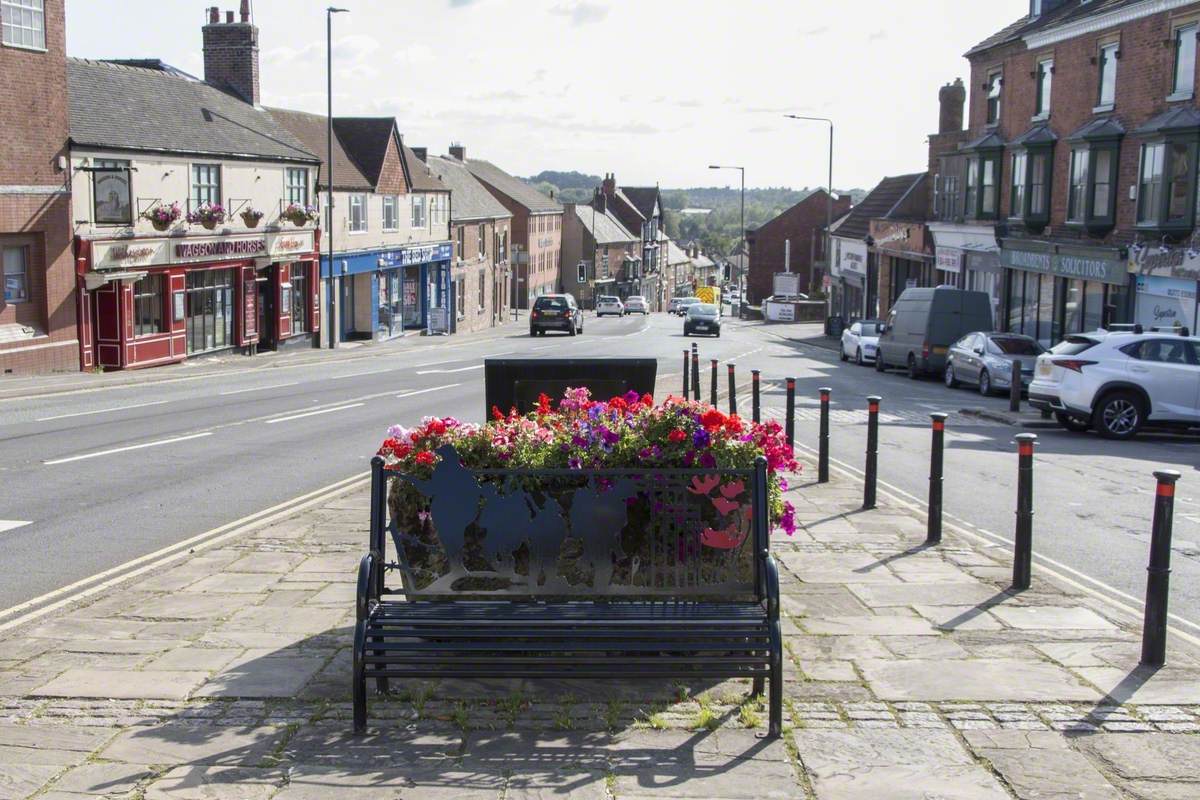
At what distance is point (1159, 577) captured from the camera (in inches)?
280

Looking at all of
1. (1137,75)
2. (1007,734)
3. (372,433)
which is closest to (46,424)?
(372,433)

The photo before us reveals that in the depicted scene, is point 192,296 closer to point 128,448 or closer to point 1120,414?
point 128,448

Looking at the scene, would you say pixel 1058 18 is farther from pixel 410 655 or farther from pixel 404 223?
pixel 410 655

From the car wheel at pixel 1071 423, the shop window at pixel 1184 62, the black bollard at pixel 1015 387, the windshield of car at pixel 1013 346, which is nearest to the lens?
the car wheel at pixel 1071 423

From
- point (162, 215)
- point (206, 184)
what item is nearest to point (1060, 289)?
point (206, 184)

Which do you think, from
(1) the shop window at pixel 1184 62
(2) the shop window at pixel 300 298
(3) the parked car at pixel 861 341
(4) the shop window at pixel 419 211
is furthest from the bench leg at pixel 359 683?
(4) the shop window at pixel 419 211

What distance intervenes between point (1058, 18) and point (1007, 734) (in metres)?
37.7

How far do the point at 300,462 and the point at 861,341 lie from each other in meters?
28.1

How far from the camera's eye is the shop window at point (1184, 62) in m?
30.7

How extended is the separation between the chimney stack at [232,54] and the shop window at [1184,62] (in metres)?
29.2

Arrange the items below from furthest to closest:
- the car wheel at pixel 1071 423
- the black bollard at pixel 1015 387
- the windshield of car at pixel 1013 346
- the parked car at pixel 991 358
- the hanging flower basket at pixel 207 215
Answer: the hanging flower basket at pixel 207 215 → the windshield of car at pixel 1013 346 → the parked car at pixel 991 358 → the black bollard at pixel 1015 387 → the car wheel at pixel 1071 423

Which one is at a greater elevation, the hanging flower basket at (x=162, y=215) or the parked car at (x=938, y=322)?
the hanging flower basket at (x=162, y=215)

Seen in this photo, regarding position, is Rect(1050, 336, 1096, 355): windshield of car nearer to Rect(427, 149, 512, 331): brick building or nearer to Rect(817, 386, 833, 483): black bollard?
Rect(817, 386, 833, 483): black bollard

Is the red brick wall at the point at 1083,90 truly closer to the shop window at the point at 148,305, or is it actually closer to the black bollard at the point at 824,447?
the black bollard at the point at 824,447
